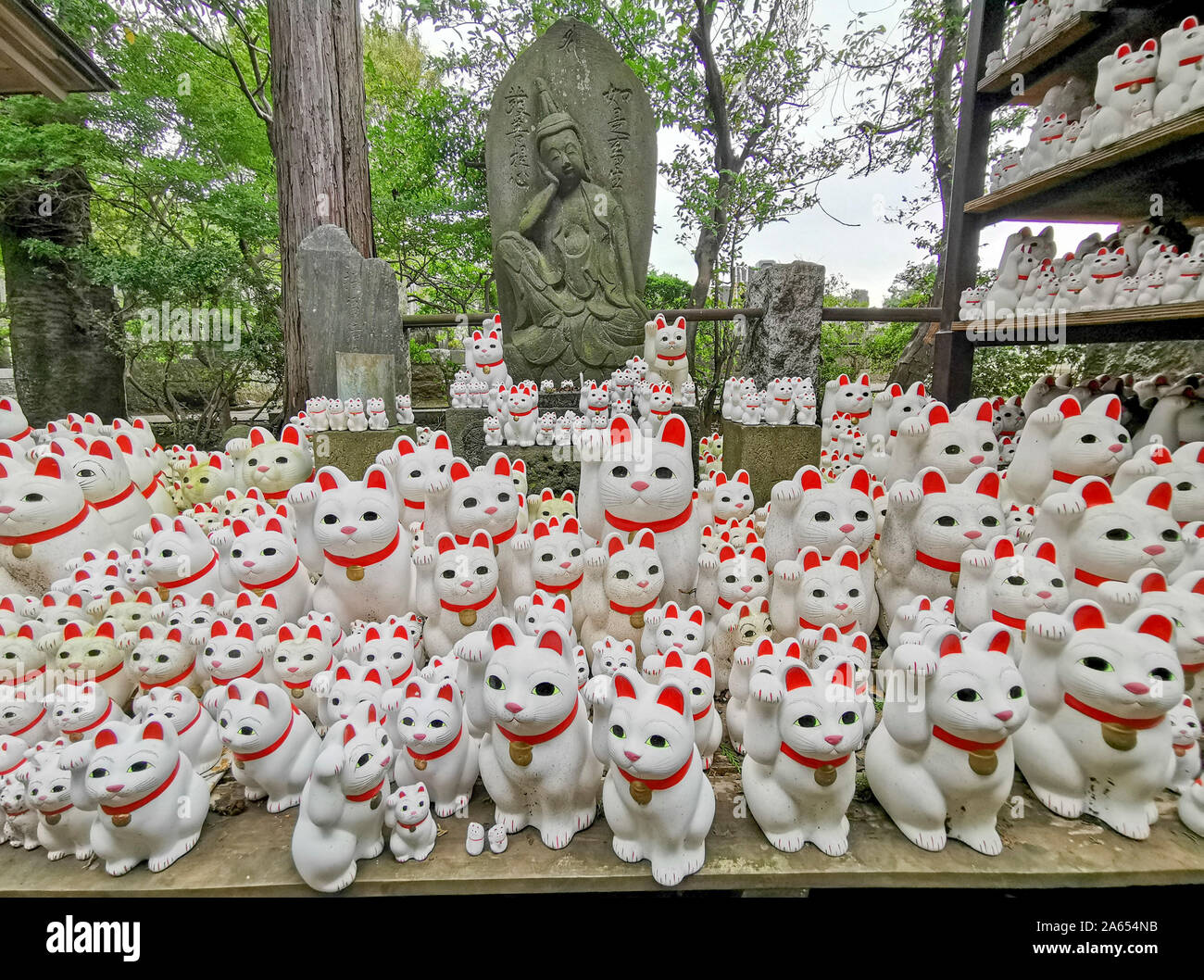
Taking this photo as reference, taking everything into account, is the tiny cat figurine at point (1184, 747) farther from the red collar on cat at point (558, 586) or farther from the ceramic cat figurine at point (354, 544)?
the ceramic cat figurine at point (354, 544)

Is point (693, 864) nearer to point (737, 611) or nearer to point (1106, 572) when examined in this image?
point (737, 611)

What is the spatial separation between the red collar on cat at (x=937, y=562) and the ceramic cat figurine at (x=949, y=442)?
472 millimetres

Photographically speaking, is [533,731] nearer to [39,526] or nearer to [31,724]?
[31,724]

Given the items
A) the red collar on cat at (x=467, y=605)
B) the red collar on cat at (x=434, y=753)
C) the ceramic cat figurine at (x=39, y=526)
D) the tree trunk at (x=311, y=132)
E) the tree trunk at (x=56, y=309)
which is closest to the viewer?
the red collar on cat at (x=434, y=753)

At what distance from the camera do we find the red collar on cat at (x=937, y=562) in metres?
2.29

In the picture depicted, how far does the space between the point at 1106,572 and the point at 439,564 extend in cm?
243

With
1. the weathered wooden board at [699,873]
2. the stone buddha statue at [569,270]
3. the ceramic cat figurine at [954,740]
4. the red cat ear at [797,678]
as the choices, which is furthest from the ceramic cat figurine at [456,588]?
the stone buddha statue at [569,270]

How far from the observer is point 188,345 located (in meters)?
7.51

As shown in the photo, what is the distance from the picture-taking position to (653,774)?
1.43 m

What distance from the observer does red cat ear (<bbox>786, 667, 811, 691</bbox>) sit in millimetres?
1577

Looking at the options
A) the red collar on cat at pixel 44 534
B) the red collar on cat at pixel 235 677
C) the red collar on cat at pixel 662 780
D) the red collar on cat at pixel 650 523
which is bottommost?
the red collar on cat at pixel 662 780

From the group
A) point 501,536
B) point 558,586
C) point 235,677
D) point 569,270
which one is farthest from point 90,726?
point 569,270

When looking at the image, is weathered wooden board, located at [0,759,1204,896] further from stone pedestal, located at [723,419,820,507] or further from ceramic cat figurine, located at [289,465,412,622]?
stone pedestal, located at [723,419,820,507]
